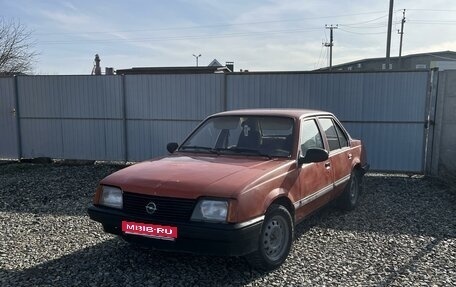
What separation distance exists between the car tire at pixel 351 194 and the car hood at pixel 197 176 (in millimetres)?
2162

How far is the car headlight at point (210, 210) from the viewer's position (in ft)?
11.8

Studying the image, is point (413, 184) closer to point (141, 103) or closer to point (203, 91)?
point (203, 91)

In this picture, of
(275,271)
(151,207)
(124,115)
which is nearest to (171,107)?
(124,115)

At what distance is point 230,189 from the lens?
3.62 metres

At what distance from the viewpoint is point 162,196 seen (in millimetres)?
3725

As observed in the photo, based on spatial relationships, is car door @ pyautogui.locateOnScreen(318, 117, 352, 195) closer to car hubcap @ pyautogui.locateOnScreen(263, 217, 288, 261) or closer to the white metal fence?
car hubcap @ pyautogui.locateOnScreen(263, 217, 288, 261)

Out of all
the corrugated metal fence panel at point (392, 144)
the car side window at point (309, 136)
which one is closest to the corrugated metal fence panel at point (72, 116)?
the corrugated metal fence panel at point (392, 144)

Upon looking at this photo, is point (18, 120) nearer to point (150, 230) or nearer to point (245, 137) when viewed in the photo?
point (245, 137)

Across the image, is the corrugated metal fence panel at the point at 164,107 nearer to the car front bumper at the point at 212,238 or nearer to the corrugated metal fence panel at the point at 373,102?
the corrugated metal fence panel at the point at 373,102

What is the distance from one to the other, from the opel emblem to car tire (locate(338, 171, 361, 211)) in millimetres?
3392

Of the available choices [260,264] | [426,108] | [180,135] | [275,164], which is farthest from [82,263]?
[426,108]

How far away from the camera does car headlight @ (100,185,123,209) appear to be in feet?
13.2

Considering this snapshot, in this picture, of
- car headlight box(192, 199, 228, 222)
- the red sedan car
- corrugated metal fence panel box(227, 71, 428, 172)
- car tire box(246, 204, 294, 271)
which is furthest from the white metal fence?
car headlight box(192, 199, 228, 222)

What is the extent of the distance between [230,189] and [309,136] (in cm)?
184
